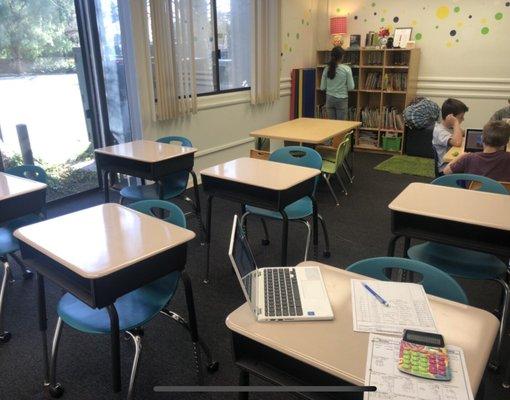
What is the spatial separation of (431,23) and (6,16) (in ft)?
16.7

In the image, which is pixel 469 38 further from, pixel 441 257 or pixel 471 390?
pixel 471 390

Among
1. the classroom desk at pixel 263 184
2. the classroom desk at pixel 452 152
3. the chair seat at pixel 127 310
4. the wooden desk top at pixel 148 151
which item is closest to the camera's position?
the chair seat at pixel 127 310

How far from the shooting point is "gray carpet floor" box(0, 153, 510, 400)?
194cm

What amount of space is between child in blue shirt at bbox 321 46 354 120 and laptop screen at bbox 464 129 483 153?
2656 millimetres

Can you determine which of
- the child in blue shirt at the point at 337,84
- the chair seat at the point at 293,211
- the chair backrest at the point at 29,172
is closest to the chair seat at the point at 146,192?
the chair backrest at the point at 29,172

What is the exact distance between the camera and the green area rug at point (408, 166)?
16.9ft

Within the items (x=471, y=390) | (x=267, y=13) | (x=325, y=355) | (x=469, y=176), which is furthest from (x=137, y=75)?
(x=471, y=390)

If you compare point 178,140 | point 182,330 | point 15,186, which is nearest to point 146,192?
point 178,140

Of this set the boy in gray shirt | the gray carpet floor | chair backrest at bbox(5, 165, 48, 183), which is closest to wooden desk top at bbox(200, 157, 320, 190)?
the gray carpet floor

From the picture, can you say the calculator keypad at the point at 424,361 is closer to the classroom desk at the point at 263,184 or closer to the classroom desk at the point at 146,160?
the classroom desk at the point at 263,184

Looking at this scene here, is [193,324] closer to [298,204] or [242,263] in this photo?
[242,263]

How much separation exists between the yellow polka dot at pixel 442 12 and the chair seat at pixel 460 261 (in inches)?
181

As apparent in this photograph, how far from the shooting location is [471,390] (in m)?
0.95

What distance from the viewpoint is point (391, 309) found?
124 centimetres
